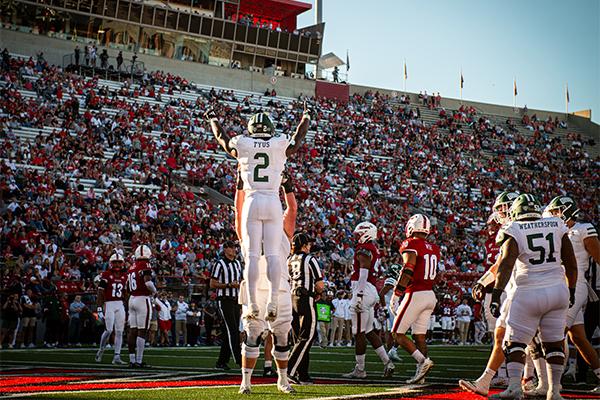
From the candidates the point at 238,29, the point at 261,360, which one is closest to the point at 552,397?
the point at 261,360

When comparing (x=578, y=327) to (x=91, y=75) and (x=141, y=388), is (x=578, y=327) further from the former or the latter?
(x=91, y=75)

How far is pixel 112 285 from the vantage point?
14.1m

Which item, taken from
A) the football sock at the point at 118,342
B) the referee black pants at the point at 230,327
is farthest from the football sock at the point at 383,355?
the football sock at the point at 118,342

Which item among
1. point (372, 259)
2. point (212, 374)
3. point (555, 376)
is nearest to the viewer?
point (555, 376)

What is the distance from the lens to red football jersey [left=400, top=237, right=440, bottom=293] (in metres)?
9.92

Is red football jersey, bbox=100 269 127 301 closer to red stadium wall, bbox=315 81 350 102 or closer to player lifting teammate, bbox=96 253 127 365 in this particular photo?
player lifting teammate, bbox=96 253 127 365

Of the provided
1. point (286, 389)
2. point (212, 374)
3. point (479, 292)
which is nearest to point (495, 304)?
point (479, 292)

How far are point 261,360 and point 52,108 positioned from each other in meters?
22.6

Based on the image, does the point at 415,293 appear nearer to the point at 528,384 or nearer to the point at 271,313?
the point at 528,384

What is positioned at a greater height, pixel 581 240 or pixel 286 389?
pixel 581 240

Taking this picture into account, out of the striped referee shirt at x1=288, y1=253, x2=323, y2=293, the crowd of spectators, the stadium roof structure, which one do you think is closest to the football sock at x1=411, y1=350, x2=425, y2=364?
the striped referee shirt at x1=288, y1=253, x2=323, y2=293

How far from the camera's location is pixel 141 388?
8.56 meters

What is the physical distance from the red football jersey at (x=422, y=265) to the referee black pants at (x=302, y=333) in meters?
1.21

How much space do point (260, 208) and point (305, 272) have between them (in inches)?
74.9
